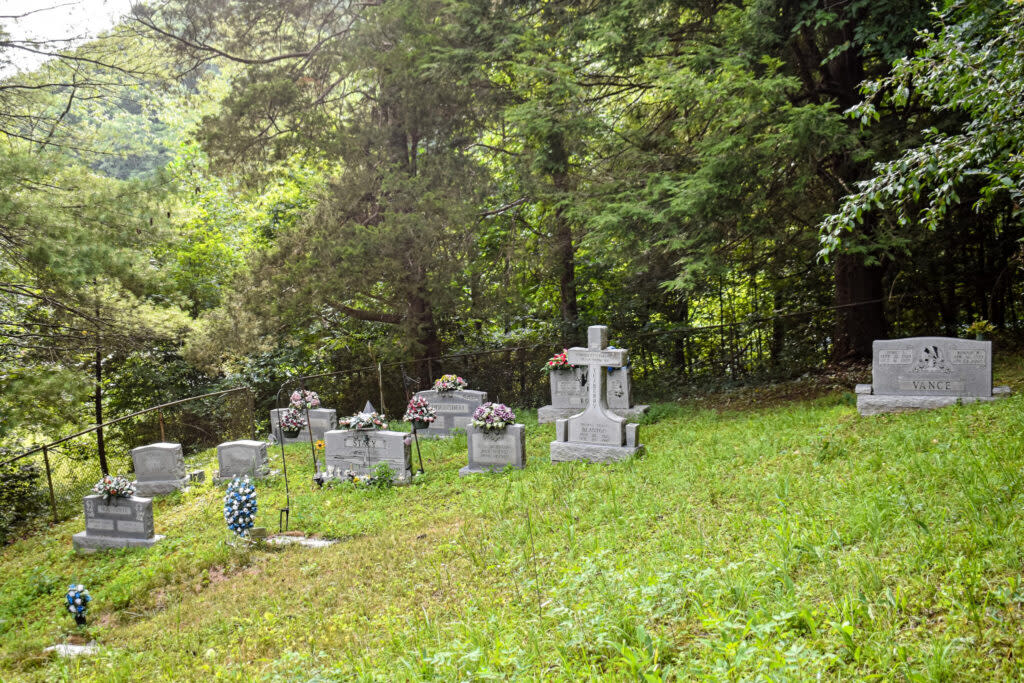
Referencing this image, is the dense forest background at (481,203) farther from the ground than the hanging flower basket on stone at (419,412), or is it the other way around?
the dense forest background at (481,203)

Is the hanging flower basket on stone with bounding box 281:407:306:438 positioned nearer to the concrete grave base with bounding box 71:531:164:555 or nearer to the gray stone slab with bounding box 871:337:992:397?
the concrete grave base with bounding box 71:531:164:555

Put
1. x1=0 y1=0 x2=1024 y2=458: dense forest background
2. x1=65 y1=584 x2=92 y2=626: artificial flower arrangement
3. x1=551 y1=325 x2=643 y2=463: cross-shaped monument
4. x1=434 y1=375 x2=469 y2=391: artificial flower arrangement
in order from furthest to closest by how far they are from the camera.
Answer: x1=434 y1=375 x2=469 y2=391: artificial flower arrangement → x1=0 y1=0 x2=1024 y2=458: dense forest background → x1=551 y1=325 x2=643 y2=463: cross-shaped monument → x1=65 y1=584 x2=92 y2=626: artificial flower arrangement

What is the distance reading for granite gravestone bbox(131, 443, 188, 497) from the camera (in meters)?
11.6

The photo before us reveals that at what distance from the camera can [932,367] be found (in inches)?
372

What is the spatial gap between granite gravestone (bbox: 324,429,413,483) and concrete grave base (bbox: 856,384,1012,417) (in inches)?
269

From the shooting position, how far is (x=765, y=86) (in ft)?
30.3

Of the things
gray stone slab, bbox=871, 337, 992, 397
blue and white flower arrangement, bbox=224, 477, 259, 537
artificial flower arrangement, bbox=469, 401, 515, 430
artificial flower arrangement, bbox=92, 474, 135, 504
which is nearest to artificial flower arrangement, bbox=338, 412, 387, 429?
artificial flower arrangement, bbox=469, 401, 515, 430

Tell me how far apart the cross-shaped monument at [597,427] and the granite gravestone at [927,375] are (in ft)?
11.4

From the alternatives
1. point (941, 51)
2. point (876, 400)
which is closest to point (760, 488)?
point (941, 51)

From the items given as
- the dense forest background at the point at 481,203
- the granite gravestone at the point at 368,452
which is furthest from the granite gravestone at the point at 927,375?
the granite gravestone at the point at 368,452

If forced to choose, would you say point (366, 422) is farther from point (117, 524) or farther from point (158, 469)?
point (158, 469)

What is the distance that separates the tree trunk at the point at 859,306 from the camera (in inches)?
499

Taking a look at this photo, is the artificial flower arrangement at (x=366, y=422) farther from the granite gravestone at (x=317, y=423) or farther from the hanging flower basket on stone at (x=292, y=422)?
the hanging flower basket on stone at (x=292, y=422)

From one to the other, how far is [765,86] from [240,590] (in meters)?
9.06
